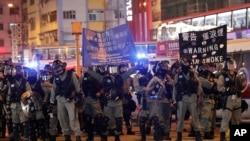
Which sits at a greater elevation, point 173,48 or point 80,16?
point 80,16

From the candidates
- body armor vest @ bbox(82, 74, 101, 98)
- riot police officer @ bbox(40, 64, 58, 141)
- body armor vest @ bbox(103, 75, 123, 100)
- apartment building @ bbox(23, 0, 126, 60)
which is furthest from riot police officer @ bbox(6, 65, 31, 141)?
apartment building @ bbox(23, 0, 126, 60)

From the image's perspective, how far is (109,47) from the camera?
13.4 m

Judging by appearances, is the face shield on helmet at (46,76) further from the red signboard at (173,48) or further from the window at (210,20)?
the window at (210,20)

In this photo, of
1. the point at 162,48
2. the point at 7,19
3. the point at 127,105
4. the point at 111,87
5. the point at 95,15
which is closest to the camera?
the point at 111,87

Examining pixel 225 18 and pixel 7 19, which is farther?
pixel 7 19

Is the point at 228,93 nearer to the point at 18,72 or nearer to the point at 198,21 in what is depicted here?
the point at 18,72

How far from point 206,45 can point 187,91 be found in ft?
7.15

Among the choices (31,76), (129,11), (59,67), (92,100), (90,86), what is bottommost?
(92,100)

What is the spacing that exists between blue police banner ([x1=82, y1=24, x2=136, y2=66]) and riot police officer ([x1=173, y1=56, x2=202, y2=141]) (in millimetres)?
2240

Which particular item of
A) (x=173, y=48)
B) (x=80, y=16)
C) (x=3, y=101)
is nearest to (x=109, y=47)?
(x=3, y=101)

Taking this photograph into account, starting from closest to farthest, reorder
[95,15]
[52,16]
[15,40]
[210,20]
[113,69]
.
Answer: [113,69] < [210,20] < [15,40] < [95,15] < [52,16]

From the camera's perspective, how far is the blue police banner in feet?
42.8

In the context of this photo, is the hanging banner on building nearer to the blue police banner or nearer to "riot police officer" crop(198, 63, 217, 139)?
"riot police officer" crop(198, 63, 217, 139)

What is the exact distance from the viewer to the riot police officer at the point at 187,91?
1105 cm
